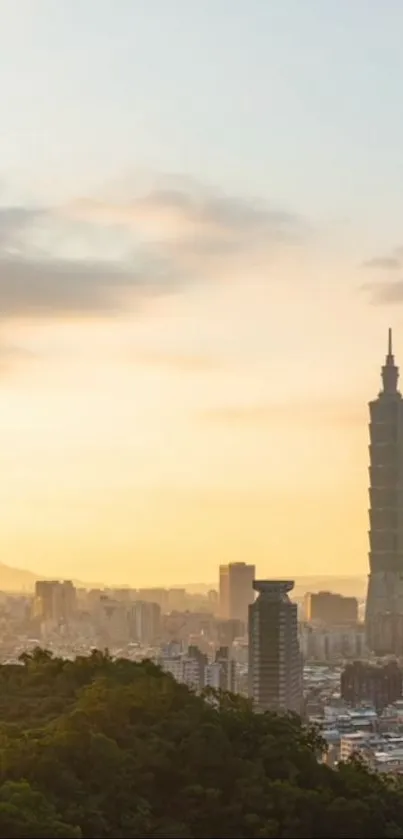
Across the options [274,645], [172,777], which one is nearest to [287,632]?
[274,645]

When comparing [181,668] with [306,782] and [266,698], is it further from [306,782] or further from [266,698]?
[306,782]

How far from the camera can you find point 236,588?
9781 centimetres

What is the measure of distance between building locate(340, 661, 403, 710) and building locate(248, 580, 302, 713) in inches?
162

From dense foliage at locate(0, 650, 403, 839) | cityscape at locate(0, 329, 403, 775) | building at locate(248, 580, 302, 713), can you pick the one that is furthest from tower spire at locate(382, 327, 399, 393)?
dense foliage at locate(0, 650, 403, 839)

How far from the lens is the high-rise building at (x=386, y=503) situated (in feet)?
303

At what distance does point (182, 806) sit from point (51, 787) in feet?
2.48

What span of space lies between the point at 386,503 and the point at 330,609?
13627 millimetres

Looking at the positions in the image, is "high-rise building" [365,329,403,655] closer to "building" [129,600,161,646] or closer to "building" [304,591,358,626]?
"building" [304,591,358,626]

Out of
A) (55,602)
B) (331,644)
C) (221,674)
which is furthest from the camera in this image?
(55,602)

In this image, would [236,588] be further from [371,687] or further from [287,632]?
[287,632]

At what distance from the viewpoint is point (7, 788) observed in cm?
852

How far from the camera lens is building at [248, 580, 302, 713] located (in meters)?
45.9

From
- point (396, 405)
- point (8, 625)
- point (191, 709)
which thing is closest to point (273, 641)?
point (8, 625)

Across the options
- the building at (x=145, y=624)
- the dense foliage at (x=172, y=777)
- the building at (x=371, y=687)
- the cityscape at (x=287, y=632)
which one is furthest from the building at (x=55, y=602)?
the dense foliage at (x=172, y=777)
